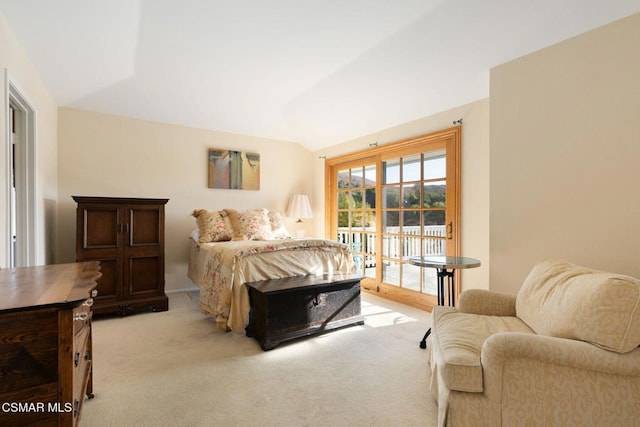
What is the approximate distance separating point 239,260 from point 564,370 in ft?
7.62

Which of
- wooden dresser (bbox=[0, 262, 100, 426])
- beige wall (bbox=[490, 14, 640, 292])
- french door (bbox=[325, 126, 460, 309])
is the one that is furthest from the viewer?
french door (bbox=[325, 126, 460, 309])

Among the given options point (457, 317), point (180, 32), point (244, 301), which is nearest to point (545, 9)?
point (457, 317)

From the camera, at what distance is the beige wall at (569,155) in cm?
197

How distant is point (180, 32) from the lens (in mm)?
2895

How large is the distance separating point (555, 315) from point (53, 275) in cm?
234

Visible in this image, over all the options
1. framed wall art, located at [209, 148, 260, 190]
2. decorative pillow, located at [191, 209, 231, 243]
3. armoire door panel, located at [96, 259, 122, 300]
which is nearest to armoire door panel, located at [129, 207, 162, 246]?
armoire door panel, located at [96, 259, 122, 300]

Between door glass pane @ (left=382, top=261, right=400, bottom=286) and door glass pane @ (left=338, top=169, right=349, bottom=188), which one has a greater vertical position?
door glass pane @ (left=338, top=169, right=349, bottom=188)

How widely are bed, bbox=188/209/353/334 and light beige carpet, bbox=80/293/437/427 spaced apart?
10.5 inches

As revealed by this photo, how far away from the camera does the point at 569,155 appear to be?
222 cm

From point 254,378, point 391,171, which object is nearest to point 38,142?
point 254,378

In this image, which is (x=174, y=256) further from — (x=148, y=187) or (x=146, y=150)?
(x=146, y=150)

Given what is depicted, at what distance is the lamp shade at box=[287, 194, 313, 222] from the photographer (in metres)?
4.99

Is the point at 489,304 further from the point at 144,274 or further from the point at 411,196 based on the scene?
the point at 144,274

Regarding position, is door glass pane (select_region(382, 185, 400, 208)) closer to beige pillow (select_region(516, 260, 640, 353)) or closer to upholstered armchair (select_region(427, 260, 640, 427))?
beige pillow (select_region(516, 260, 640, 353))
